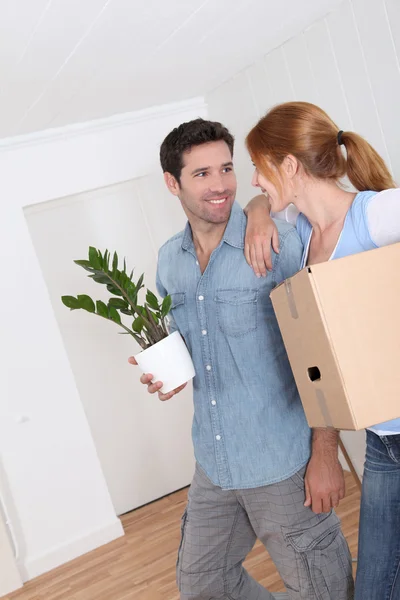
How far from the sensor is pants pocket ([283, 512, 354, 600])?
5.68ft

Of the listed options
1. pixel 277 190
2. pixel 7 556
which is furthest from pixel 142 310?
pixel 7 556

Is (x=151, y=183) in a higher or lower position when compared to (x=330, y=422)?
higher

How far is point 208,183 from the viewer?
1.94 meters

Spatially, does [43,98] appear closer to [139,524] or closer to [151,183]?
[151,183]

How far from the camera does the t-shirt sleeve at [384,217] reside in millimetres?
1402

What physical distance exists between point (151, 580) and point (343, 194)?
2135mm

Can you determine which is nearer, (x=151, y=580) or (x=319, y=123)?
(x=319, y=123)

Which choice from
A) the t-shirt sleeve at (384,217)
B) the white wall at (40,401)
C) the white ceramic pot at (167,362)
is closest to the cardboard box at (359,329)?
the t-shirt sleeve at (384,217)

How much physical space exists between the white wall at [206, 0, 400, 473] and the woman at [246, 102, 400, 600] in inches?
47.8

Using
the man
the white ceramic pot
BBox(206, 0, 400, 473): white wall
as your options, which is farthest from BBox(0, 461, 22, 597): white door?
the white ceramic pot

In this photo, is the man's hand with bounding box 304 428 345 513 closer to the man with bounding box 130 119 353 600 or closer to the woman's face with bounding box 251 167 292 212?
the man with bounding box 130 119 353 600

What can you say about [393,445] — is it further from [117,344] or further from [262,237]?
[117,344]

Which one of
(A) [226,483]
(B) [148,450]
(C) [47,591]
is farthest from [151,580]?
(A) [226,483]

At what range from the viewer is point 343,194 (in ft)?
5.16
